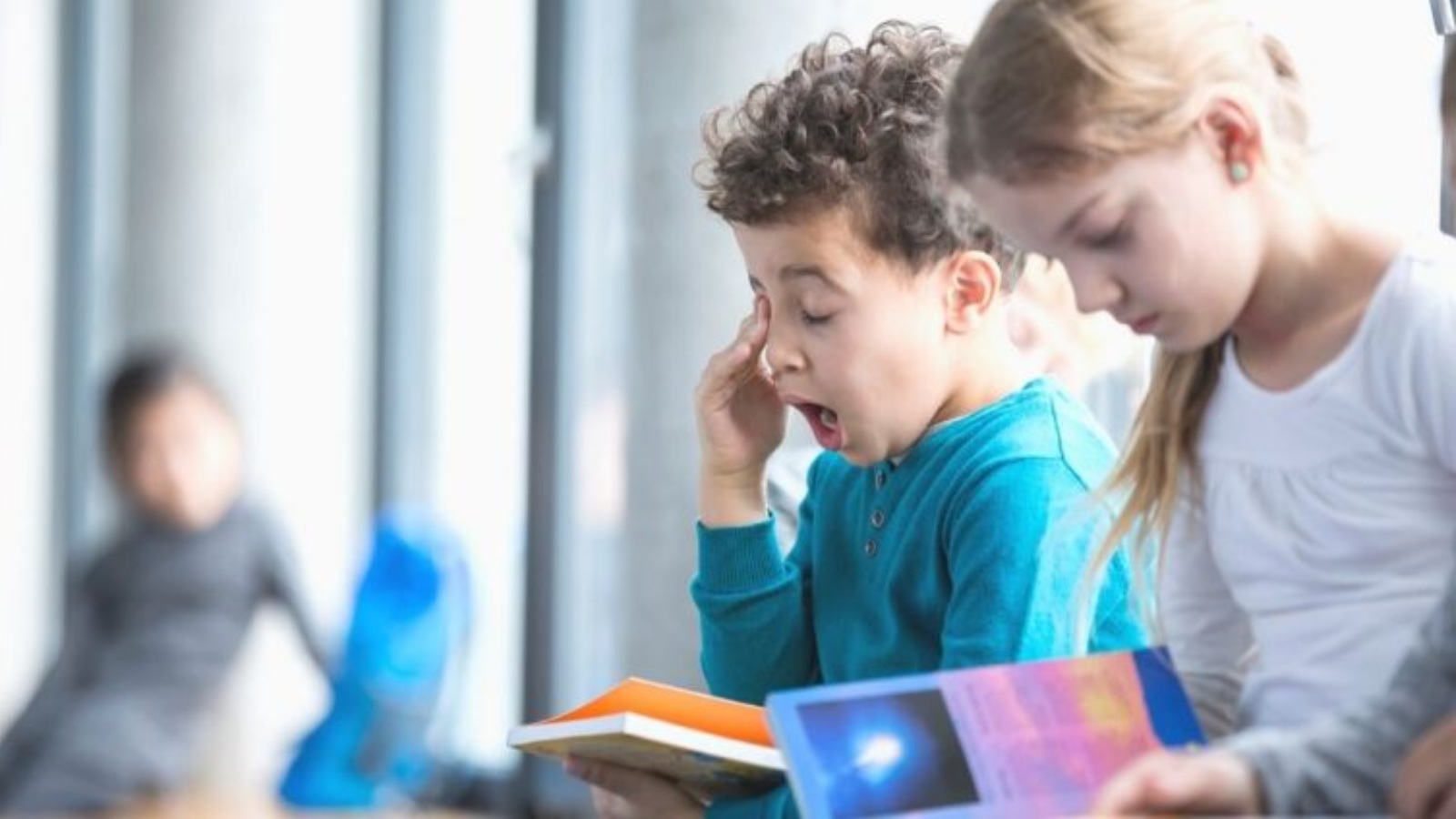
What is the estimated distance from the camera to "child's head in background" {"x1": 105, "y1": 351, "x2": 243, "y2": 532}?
5344 mm

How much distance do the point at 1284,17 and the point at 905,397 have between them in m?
0.86

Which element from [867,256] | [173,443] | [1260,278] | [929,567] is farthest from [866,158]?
[173,443]

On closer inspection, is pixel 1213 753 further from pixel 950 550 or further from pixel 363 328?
pixel 363 328

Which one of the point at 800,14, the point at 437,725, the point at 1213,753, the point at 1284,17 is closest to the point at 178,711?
the point at 437,725

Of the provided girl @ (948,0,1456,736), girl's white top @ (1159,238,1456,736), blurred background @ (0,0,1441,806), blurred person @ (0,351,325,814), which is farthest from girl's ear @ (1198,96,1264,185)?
blurred person @ (0,351,325,814)

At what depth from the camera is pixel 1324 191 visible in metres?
1.45

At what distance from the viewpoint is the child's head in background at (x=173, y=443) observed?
5.34 m

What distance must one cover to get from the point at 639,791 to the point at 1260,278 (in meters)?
0.66

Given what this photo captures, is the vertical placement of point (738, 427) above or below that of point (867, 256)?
below

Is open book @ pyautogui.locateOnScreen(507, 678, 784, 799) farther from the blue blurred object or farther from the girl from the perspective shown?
the blue blurred object

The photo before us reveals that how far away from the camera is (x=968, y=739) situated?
140cm

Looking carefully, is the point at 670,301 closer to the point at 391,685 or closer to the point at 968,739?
the point at 391,685

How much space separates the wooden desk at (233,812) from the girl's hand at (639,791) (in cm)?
311

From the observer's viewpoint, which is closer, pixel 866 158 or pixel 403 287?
pixel 866 158
